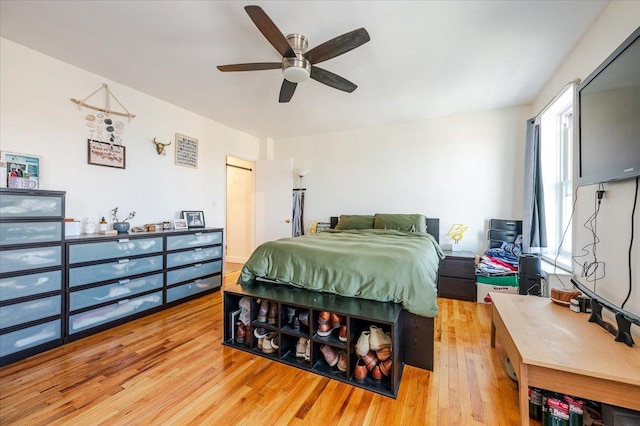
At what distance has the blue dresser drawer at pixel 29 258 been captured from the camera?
5.99ft

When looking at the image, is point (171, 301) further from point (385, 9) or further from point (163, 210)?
point (385, 9)

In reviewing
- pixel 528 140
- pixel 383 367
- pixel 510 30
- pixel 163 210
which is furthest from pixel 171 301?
pixel 528 140

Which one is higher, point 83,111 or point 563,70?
point 563,70

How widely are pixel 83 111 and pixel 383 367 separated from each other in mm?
3529

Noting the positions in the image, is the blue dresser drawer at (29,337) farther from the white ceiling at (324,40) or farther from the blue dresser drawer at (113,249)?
the white ceiling at (324,40)

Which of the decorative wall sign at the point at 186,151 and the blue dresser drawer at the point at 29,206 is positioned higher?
the decorative wall sign at the point at 186,151

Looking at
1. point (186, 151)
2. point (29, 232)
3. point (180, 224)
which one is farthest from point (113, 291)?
point (186, 151)

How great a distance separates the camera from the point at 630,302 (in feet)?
4.78

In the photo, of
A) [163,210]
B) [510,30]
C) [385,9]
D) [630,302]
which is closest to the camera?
[630,302]

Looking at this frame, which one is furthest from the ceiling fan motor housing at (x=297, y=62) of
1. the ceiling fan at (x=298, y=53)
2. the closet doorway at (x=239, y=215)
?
the closet doorway at (x=239, y=215)

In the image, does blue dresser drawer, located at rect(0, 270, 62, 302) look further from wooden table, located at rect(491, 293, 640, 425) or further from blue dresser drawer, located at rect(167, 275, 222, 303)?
wooden table, located at rect(491, 293, 640, 425)

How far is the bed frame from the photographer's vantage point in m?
1.80

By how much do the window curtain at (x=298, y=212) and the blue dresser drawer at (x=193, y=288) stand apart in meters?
1.56

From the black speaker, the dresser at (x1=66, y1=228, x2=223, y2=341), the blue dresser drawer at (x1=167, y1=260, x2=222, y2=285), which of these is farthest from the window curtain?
the black speaker
